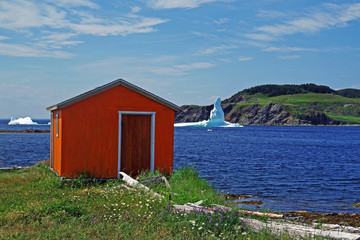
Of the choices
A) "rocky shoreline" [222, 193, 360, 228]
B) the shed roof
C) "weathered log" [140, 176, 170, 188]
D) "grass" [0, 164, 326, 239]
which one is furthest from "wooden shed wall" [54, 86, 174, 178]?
"rocky shoreline" [222, 193, 360, 228]

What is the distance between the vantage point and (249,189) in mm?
21453

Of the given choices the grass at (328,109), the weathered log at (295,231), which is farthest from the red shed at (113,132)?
the grass at (328,109)

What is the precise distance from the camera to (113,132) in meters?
16.3

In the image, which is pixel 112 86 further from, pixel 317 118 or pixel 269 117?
pixel 269 117

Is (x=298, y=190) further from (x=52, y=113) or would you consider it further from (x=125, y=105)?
(x=52, y=113)

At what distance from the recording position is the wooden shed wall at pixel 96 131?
1572 centimetres

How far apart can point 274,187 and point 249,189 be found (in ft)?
6.88

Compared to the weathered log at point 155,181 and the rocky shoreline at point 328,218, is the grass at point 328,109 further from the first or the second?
the weathered log at point 155,181

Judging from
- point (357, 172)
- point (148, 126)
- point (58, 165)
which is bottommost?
point (357, 172)

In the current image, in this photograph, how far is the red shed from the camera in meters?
15.8

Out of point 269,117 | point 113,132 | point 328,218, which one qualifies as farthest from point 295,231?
point 269,117

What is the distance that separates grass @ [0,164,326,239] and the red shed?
295 centimetres

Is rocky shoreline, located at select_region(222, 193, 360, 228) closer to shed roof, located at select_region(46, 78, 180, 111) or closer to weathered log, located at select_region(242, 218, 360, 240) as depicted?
weathered log, located at select_region(242, 218, 360, 240)

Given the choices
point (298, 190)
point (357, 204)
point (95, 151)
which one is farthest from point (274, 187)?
point (95, 151)
